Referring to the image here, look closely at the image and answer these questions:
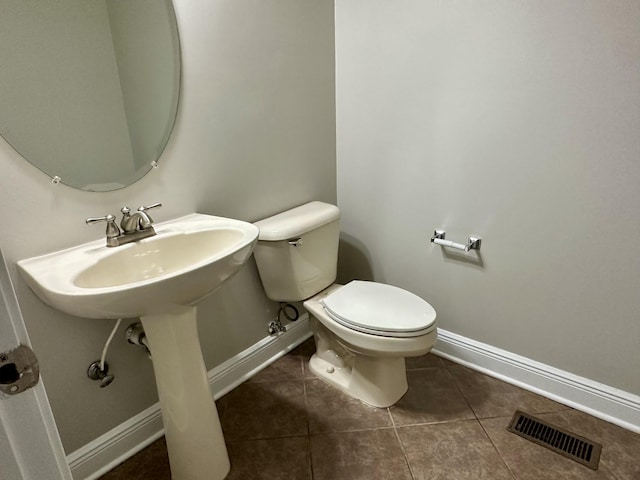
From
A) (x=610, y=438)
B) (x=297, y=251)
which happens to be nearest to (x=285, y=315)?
(x=297, y=251)

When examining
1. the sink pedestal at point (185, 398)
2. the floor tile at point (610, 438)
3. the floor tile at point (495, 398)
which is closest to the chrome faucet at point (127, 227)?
the sink pedestal at point (185, 398)

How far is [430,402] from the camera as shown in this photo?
157 centimetres

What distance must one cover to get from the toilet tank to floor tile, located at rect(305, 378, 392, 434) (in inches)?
16.5

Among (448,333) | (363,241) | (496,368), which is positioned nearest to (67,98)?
(363,241)

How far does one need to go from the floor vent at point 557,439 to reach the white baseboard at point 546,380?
16 centimetres

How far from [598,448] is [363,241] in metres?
1.22

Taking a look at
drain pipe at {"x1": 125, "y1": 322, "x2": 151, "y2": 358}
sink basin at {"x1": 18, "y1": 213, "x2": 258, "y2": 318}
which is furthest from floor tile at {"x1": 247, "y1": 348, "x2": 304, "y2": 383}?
sink basin at {"x1": 18, "y1": 213, "x2": 258, "y2": 318}

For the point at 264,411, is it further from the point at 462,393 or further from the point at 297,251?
the point at 462,393

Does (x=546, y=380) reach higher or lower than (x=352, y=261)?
lower

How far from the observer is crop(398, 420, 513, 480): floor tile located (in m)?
1.27

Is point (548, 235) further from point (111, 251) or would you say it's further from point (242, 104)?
point (111, 251)

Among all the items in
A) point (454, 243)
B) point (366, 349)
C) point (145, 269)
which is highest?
point (145, 269)

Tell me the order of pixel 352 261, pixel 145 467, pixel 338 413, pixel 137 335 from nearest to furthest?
pixel 137 335 → pixel 145 467 → pixel 338 413 → pixel 352 261

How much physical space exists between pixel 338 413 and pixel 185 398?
2.12 feet
